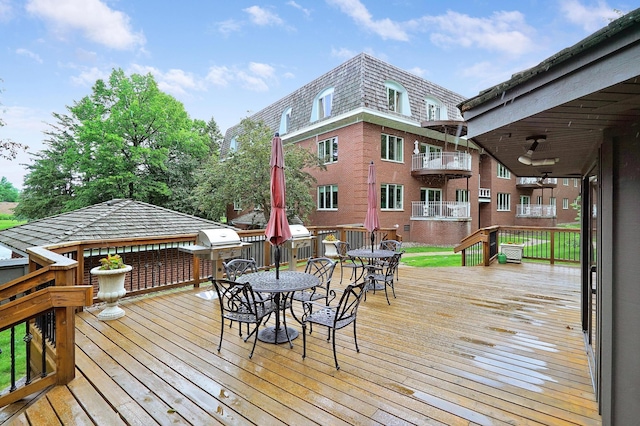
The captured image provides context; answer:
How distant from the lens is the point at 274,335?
12.4 ft

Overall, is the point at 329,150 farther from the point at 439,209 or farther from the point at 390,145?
the point at 439,209

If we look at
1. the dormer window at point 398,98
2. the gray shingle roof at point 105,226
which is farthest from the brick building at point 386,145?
the gray shingle roof at point 105,226

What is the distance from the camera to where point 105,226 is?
28.3 feet

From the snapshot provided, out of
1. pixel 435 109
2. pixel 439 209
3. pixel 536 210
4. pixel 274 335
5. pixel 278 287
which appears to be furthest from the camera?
pixel 536 210

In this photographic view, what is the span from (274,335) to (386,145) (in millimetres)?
13344

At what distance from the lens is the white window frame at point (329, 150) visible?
625 inches

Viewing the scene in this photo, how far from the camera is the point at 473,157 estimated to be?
1938cm

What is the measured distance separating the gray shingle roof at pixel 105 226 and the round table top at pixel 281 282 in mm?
5941

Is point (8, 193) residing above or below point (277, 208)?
above

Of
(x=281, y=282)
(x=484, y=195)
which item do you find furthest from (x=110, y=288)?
(x=484, y=195)

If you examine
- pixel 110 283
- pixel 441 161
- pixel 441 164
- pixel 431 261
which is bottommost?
pixel 431 261

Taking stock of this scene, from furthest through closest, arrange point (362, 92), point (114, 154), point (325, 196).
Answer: point (114, 154) → point (325, 196) → point (362, 92)

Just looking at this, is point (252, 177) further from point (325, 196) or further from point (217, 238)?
point (217, 238)

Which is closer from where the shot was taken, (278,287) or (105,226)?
(278,287)
